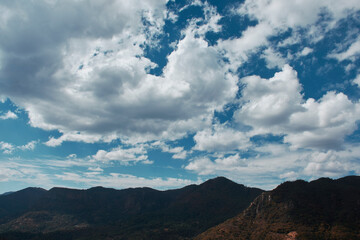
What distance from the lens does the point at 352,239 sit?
19562 centimetres
